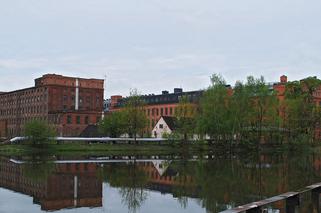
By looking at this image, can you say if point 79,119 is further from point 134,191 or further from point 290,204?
point 290,204

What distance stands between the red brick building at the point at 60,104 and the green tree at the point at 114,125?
17.9 meters

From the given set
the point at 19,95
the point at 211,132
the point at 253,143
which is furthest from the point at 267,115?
the point at 19,95

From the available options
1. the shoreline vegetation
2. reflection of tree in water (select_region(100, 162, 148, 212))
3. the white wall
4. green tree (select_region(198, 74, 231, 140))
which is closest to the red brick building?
the white wall

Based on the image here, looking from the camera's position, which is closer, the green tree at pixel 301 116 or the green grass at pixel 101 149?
the green grass at pixel 101 149

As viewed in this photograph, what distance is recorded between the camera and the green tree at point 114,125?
88500mm

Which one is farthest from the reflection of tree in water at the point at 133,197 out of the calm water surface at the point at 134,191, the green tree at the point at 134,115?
the green tree at the point at 134,115

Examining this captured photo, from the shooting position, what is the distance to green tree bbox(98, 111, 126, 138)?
290ft

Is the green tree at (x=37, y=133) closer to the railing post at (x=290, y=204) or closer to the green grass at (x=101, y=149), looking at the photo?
the green grass at (x=101, y=149)

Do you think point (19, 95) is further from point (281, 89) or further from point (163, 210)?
point (163, 210)

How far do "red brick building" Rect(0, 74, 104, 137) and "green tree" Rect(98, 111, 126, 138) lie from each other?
17.9 m

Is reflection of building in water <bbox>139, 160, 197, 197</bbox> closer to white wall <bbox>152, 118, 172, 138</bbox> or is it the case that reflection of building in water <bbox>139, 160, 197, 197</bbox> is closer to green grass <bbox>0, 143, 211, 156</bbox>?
green grass <bbox>0, 143, 211, 156</bbox>

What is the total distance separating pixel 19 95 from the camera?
129 m

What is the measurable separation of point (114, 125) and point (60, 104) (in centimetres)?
3118

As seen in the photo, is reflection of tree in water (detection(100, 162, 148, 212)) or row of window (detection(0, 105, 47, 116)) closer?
reflection of tree in water (detection(100, 162, 148, 212))
